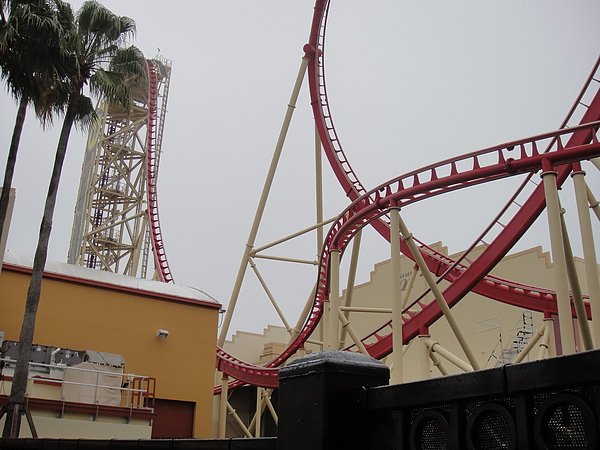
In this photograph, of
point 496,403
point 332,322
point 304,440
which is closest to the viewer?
point 496,403

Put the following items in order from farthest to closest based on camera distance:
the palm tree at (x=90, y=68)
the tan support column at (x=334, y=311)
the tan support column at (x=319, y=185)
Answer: the tan support column at (x=319, y=185) < the tan support column at (x=334, y=311) < the palm tree at (x=90, y=68)

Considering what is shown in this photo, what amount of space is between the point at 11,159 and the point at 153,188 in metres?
12.6

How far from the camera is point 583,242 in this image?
9.01 metres

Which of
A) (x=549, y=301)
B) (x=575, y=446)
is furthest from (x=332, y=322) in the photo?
(x=575, y=446)

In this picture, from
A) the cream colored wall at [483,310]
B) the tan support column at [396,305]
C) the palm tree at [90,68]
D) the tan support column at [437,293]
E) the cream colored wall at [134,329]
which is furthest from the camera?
the cream colored wall at [483,310]

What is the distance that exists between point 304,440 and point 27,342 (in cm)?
879

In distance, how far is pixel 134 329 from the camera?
14.7 m

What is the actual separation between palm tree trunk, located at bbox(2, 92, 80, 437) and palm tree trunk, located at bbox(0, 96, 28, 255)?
2.09 feet

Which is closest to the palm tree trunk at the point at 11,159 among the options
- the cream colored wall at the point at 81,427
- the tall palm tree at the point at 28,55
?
the tall palm tree at the point at 28,55

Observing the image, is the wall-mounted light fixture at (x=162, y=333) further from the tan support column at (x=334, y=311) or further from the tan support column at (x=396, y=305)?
the tan support column at (x=396, y=305)

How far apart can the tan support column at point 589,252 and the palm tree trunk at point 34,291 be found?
25.5ft

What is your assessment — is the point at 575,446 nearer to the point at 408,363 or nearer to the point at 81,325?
the point at 81,325

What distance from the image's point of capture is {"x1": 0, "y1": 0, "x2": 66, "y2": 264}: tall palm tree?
11.0m

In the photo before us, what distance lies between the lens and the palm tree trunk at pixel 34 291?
994cm
